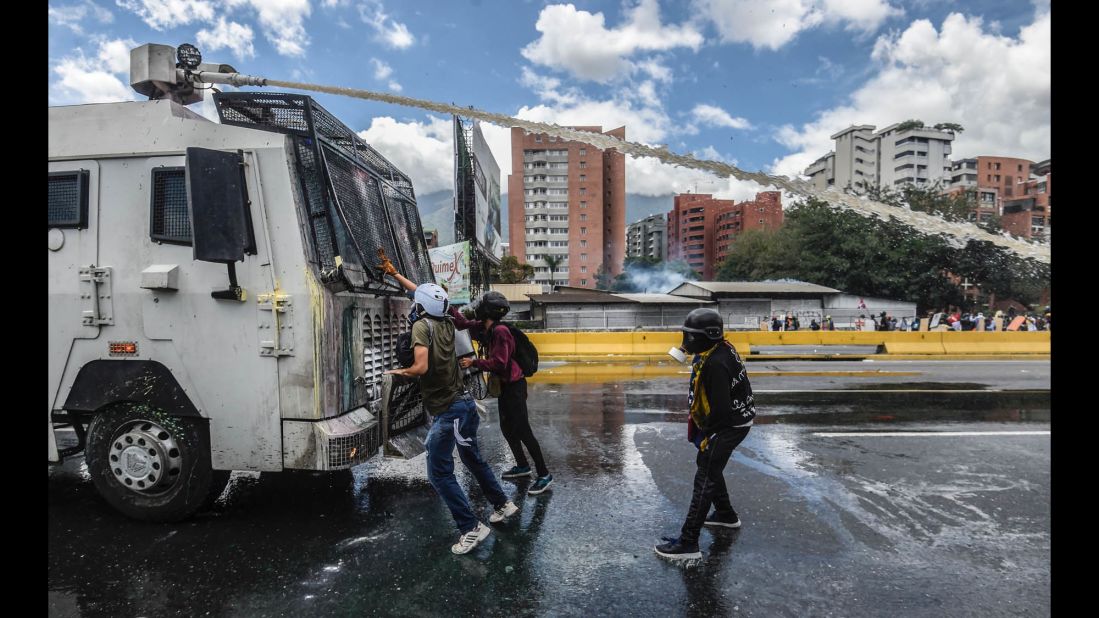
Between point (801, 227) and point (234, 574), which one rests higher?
point (801, 227)

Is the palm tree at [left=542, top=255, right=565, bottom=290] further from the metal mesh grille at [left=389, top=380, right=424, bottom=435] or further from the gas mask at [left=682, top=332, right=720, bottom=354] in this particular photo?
the gas mask at [left=682, top=332, right=720, bottom=354]

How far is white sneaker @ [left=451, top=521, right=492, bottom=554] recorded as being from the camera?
364 centimetres

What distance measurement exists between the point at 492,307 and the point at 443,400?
120 centimetres

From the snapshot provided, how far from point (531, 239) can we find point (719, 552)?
362 ft

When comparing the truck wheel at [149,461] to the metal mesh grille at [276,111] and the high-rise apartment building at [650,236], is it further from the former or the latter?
the high-rise apartment building at [650,236]

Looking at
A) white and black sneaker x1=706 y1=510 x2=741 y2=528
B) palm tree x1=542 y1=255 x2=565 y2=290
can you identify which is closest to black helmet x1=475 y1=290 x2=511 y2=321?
white and black sneaker x1=706 y1=510 x2=741 y2=528

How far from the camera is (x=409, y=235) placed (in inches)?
225

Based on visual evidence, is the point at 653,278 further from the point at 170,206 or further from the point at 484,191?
the point at 170,206

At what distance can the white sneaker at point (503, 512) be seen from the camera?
4141 mm

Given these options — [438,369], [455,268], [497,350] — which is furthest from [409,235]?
[455,268]

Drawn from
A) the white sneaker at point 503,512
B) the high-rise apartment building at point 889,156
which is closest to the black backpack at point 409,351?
the white sneaker at point 503,512

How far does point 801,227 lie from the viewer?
152 ft
